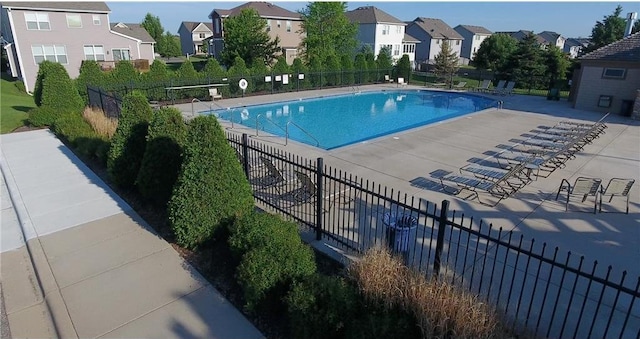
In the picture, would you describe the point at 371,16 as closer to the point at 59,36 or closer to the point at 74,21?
the point at 74,21

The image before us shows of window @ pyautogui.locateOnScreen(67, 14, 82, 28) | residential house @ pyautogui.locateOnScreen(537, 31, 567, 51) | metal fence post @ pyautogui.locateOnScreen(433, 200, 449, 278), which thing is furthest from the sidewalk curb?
residential house @ pyautogui.locateOnScreen(537, 31, 567, 51)

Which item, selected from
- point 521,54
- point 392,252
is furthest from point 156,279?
point 521,54

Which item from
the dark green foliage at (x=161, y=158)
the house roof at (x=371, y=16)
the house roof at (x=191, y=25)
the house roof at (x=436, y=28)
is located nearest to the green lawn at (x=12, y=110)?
the dark green foliage at (x=161, y=158)

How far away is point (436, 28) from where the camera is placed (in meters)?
60.8

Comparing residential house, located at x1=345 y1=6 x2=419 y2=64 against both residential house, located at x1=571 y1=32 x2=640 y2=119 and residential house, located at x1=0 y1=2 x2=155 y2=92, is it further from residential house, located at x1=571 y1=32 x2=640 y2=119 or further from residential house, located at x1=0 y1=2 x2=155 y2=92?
residential house, located at x1=571 y1=32 x2=640 y2=119

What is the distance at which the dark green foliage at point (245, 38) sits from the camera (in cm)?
3328

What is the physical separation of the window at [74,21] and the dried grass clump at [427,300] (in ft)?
109

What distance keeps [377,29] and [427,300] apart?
47113 millimetres

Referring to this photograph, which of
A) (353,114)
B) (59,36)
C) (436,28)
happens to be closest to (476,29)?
(436,28)

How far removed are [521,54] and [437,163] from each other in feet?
87.0

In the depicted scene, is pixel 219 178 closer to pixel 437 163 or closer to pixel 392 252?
pixel 392 252

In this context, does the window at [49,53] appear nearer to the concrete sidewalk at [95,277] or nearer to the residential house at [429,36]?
the concrete sidewalk at [95,277]

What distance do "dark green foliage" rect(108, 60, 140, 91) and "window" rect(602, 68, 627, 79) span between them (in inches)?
1002

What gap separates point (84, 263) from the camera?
5.39 m
